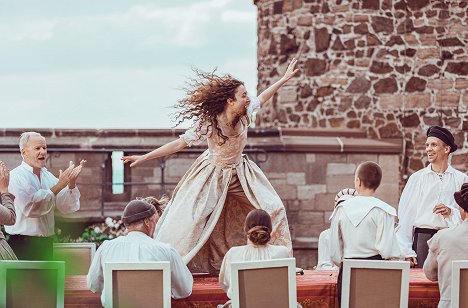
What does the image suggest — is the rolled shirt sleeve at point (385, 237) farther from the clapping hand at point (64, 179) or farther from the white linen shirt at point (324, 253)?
the clapping hand at point (64, 179)

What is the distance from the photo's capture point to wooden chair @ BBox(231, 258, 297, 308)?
7754mm

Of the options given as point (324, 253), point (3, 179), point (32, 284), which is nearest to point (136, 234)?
point (32, 284)

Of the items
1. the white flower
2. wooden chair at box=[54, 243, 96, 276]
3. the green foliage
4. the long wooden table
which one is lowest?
the green foliage

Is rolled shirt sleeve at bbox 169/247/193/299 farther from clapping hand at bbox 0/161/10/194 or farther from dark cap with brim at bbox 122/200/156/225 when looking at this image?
clapping hand at bbox 0/161/10/194

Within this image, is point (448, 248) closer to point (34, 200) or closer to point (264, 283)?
point (264, 283)

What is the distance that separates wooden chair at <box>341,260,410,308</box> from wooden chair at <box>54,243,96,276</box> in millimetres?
2212

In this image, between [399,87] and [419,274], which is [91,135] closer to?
[399,87]

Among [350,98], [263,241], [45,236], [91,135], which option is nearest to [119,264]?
[263,241]

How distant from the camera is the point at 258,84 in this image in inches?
784

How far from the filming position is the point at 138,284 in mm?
7715

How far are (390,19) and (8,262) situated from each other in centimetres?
1183

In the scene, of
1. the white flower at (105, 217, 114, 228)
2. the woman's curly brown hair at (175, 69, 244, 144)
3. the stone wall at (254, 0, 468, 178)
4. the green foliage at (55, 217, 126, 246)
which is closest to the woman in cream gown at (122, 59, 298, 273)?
the woman's curly brown hair at (175, 69, 244, 144)

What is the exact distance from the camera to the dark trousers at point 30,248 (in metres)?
9.70

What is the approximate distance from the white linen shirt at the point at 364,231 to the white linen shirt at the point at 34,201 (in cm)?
221
